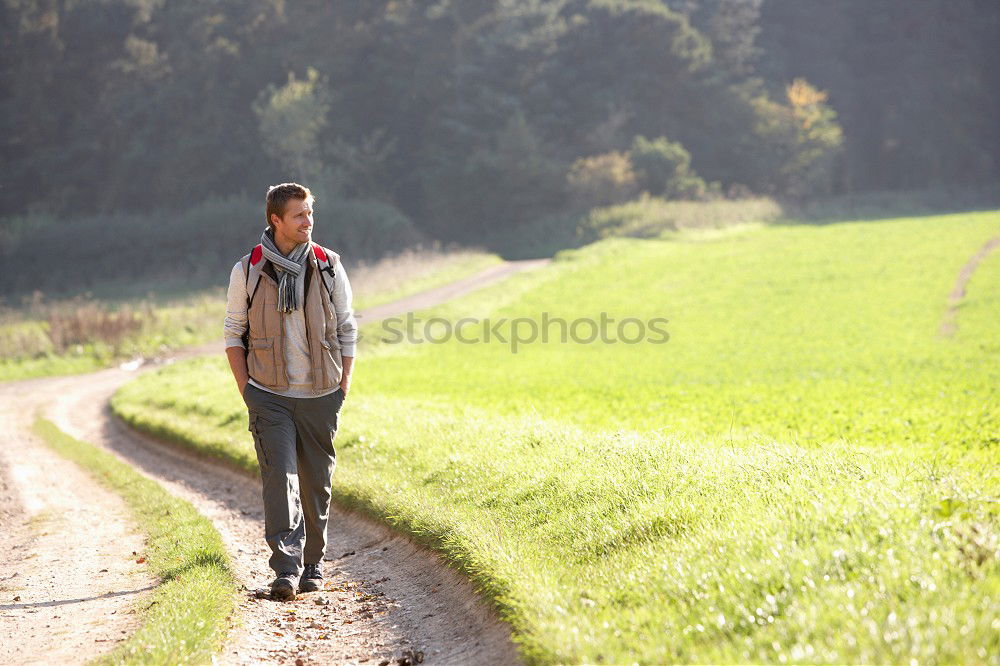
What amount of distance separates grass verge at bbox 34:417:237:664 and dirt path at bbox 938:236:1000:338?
2321 cm

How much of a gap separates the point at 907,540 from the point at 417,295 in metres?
37.8

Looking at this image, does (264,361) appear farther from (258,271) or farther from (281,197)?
(281,197)

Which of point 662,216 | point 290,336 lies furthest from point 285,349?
point 662,216

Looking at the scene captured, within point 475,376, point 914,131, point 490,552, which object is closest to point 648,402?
point 475,376

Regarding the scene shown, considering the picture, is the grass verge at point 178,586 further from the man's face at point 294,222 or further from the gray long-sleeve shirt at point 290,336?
the man's face at point 294,222

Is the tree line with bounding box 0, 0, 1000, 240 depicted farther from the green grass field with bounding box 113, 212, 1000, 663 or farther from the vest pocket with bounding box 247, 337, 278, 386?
the vest pocket with bounding box 247, 337, 278, 386

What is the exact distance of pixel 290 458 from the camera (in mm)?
6969

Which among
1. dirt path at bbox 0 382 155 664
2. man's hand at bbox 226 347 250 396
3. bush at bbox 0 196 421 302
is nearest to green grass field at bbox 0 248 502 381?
dirt path at bbox 0 382 155 664

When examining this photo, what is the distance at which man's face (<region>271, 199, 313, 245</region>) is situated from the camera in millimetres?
6828

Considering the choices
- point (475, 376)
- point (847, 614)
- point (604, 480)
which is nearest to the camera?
point (847, 614)

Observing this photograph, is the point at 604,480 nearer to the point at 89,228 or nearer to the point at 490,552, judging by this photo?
the point at 490,552

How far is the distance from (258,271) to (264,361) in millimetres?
665

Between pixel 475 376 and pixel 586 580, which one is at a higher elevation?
pixel 586 580

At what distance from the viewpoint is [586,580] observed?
585 centimetres
